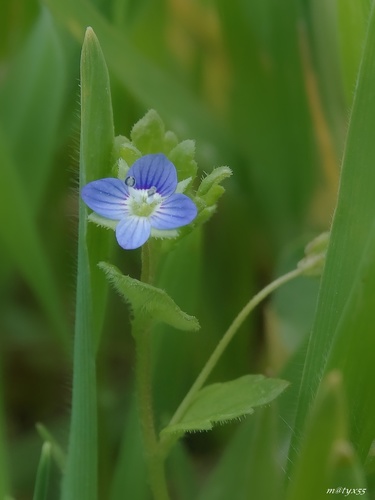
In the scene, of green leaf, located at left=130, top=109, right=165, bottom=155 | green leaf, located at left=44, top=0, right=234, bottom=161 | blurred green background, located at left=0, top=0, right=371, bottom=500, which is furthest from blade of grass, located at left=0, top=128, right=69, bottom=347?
green leaf, located at left=130, top=109, right=165, bottom=155

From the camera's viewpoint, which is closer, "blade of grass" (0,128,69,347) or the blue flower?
the blue flower

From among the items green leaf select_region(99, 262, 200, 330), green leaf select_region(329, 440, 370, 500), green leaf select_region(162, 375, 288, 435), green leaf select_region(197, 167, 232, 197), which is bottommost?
green leaf select_region(329, 440, 370, 500)

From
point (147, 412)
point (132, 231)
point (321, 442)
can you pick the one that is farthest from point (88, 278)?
point (321, 442)

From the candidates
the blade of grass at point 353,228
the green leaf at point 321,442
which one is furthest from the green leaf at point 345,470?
the blade of grass at point 353,228

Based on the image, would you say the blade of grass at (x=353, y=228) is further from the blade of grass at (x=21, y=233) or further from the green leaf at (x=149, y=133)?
the blade of grass at (x=21, y=233)

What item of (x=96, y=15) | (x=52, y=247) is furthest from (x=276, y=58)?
(x=52, y=247)

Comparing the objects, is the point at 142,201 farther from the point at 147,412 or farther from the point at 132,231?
the point at 147,412

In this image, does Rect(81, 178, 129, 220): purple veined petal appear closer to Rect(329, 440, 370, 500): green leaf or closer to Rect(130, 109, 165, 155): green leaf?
Rect(130, 109, 165, 155): green leaf
